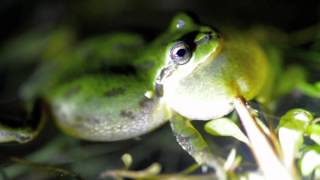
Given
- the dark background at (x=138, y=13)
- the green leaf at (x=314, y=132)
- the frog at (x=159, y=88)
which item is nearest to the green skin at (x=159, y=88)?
the frog at (x=159, y=88)

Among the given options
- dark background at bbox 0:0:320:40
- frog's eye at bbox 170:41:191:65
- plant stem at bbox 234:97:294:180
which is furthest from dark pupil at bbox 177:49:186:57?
dark background at bbox 0:0:320:40

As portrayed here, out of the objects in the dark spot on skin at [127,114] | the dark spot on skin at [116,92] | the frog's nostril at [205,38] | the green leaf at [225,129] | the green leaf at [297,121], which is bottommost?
the dark spot on skin at [127,114]

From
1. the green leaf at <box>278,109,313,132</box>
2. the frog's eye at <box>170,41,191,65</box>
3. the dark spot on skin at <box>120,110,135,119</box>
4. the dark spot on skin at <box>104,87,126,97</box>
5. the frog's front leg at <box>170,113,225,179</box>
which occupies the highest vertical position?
the frog's eye at <box>170,41,191,65</box>

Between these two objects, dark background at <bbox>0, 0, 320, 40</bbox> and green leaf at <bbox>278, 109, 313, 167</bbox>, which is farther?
dark background at <bbox>0, 0, 320, 40</bbox>

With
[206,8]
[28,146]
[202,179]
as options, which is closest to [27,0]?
[206,8]

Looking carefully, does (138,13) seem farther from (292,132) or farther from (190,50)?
(292,132)

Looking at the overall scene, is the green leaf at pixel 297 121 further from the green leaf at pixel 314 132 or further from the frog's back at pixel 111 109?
the frog's back at pixel 111 109

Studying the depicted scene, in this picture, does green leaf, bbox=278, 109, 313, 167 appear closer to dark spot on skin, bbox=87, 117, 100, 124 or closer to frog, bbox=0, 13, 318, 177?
frog, bbox=0, 13, 318, 177
